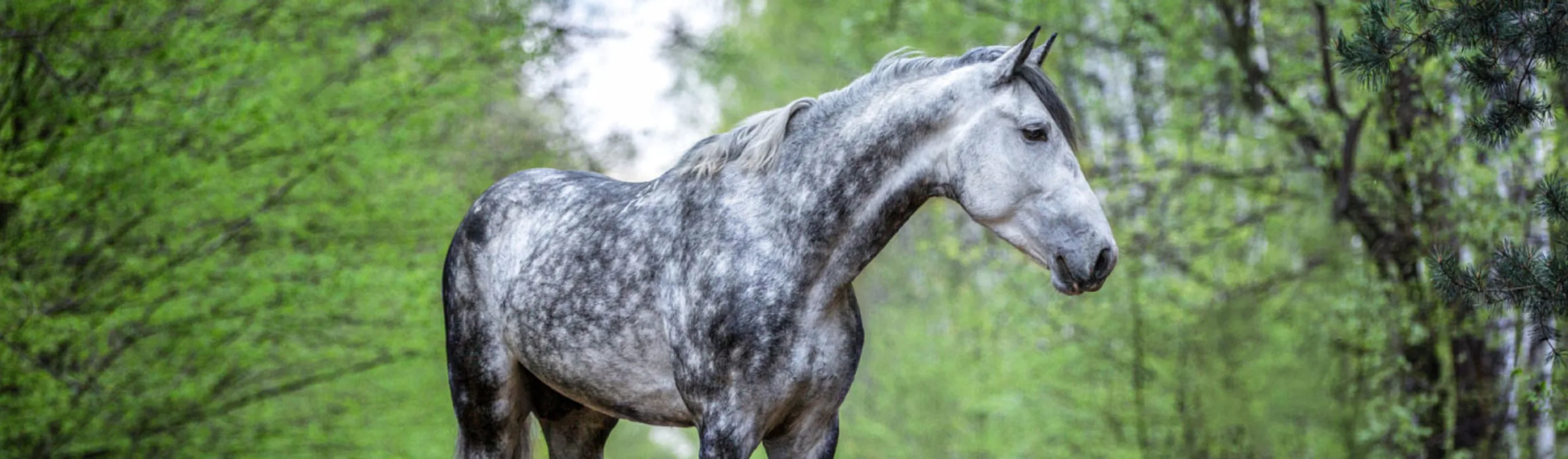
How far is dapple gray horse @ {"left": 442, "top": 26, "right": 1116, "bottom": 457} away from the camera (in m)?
2.96

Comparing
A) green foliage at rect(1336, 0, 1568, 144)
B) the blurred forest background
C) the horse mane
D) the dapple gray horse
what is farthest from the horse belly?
the blurred forest background

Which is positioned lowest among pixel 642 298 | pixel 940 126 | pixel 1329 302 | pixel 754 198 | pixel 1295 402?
pixel 1295 402

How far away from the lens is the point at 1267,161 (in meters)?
11.4

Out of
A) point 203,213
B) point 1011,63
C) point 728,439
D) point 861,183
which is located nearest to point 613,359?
point 728,439

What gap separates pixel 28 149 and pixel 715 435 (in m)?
6.10

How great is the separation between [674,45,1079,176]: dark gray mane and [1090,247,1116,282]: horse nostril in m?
0.36

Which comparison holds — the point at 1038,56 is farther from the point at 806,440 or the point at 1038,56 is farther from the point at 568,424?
the point at 568,424

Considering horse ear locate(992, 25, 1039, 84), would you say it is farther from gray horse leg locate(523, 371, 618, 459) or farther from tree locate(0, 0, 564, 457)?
tree locate(0, 0, 564, 457)

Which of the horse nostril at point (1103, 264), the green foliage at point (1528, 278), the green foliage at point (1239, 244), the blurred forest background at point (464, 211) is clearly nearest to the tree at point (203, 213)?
the blurred forest background at point (464, 211)

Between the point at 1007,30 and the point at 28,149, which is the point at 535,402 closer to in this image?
the point at 28,149

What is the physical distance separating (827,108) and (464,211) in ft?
26.4

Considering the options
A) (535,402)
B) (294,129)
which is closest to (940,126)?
(535,402)

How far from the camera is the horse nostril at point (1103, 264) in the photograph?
9.25 feet

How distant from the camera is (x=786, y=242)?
306 centimetres
